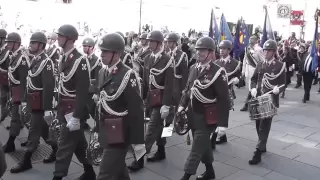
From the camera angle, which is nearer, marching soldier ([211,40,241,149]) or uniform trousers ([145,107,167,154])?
uniform trousers ([145,107,167,154])

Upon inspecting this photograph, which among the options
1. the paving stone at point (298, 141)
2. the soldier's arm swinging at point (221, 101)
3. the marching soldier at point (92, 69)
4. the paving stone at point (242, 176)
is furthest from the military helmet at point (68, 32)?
the paving stone at point (298, 141)

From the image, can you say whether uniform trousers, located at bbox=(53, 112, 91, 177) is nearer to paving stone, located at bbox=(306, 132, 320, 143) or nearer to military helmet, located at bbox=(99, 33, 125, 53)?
military helmet, located at bbox=(99, 33, 125, 53)

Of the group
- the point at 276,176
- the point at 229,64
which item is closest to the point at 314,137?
the point at 229,64

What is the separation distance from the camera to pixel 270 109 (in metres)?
5.48

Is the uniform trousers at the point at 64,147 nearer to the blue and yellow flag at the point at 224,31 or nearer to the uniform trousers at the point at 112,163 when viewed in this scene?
the uniform trousers at the point at 112,163

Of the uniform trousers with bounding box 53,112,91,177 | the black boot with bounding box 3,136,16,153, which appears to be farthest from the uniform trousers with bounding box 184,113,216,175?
the black boot with bounding box 3,136,16,153

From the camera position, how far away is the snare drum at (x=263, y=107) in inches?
215

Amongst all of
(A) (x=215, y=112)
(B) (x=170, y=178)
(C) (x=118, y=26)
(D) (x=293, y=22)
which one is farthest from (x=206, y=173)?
(D) (x=293, y=22)

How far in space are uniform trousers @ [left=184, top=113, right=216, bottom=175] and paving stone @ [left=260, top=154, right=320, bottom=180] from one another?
1.54 metres

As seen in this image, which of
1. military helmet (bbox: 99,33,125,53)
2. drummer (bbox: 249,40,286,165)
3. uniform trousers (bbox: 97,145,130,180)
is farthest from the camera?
drummer (bbox: 249,40,286,165)

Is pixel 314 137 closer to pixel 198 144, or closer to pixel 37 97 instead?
pixel 198 144

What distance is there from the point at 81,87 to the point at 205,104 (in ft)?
5.50

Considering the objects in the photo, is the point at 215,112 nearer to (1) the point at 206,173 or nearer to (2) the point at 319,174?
(1) the point at 206,173

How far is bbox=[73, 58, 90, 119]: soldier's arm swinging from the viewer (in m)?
4.13
